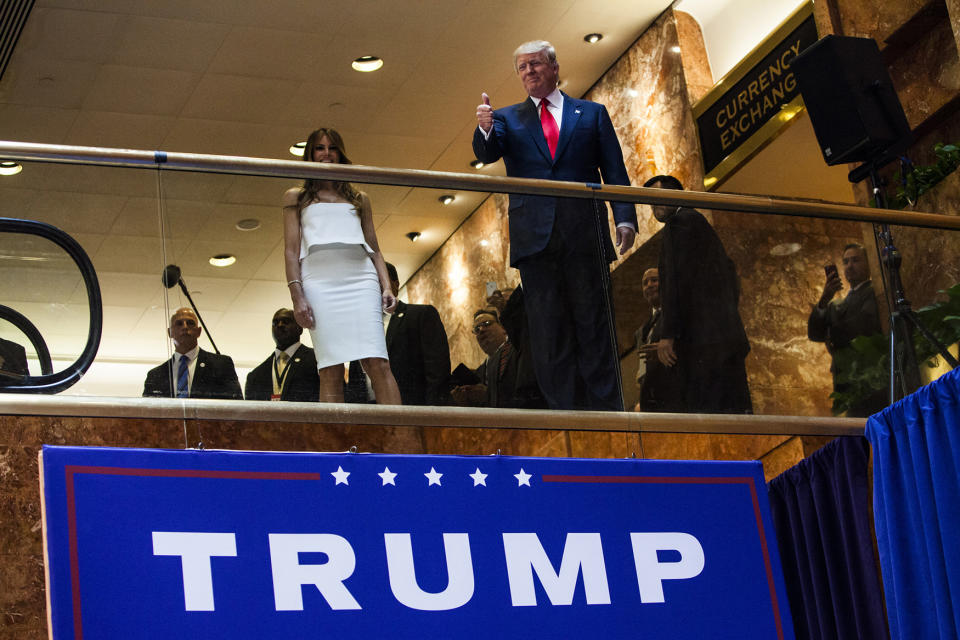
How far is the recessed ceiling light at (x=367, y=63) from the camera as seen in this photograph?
9.95m

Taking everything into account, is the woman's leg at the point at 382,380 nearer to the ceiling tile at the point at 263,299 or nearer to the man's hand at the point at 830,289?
the ceiling tile at the point at 263,299

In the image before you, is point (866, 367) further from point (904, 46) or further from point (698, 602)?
point (904, 46)

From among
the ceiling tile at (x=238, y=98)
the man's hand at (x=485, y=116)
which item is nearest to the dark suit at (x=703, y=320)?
the man's hand at (x=485, y=116)

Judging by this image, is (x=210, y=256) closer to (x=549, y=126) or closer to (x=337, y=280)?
(x=337, y=280)

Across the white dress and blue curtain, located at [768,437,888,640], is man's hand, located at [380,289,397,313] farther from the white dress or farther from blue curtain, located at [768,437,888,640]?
blue curtain, located at [768,437,888,640]

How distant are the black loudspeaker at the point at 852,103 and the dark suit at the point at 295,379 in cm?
255

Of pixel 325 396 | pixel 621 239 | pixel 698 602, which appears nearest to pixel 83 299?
pixel 325 396

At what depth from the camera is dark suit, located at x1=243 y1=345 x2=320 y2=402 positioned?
495cm

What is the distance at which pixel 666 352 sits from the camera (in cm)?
552

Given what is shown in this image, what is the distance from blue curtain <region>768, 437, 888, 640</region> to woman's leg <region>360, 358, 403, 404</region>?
2151 millimetres

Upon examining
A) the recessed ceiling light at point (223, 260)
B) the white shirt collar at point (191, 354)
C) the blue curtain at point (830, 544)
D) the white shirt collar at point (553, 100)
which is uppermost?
the white shirt collar at point (553, 100)

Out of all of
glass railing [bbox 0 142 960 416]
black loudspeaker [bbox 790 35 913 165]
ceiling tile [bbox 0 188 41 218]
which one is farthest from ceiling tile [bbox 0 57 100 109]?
black loudspeaker [bbox 790 35 913 165]

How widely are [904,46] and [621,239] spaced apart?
129 inches

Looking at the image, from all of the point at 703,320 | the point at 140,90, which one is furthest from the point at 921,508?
the point at 140,90
